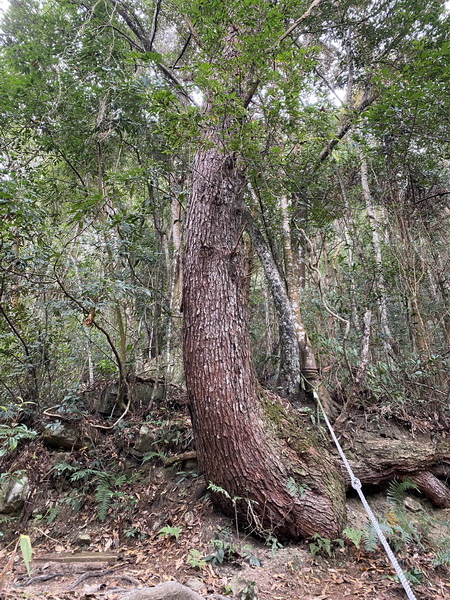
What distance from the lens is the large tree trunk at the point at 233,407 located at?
2.83 meters

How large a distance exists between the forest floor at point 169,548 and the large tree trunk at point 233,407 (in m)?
0.26

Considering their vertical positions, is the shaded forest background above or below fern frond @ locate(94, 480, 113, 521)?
above

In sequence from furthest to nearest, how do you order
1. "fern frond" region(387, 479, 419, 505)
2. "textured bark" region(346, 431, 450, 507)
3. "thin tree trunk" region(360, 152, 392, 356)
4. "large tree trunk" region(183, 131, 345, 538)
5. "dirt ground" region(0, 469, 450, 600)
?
"thin tree trunk" region(360, 152, 392, 356) < "textured bark" region(346, 431, 450, 507) < "fern frond" region(387, 479, 419, 505) < "large tree trunk" region(183, 131, 345, 538) < "dirt ground" region(0, 469, 450, 600)

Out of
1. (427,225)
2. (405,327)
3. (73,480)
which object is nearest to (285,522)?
(73,480)

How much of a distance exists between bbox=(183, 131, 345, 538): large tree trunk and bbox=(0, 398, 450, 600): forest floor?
0.26 meters

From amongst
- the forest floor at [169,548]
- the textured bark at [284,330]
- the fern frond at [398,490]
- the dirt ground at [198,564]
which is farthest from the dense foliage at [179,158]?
the dirt ground at [198,564]

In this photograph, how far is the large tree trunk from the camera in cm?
283

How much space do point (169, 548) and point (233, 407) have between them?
4.58 feet

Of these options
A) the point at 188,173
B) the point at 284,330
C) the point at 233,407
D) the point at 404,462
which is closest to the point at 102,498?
the point at 233,407

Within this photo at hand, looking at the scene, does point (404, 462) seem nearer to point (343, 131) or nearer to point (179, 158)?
point (343, 131)

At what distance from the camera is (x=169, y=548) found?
2.88m

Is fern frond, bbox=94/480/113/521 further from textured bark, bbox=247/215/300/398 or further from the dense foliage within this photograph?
textured bark, bbox=247/215/300/398

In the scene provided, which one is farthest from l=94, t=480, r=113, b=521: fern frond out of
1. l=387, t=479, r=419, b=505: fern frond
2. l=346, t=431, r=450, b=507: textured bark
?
l=387, t=479, r=419, b=505: fern frond

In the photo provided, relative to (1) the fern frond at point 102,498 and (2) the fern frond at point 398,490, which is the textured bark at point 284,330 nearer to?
(2) the fern frond at point 398,490
